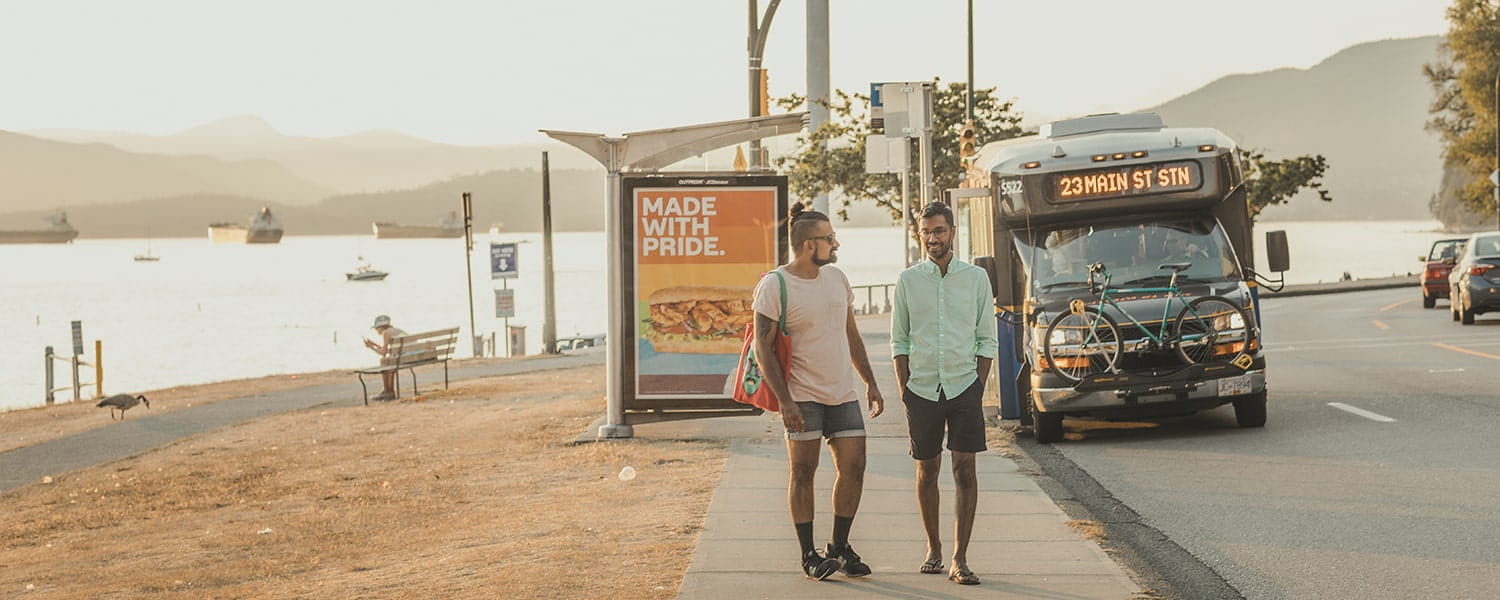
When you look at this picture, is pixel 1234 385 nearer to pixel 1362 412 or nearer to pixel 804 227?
pixel 1362 412

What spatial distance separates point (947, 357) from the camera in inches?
309

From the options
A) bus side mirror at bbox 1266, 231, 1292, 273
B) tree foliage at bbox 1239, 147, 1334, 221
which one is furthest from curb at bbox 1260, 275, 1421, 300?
bus side mirror at bbox 1266, 231, 1292, 273

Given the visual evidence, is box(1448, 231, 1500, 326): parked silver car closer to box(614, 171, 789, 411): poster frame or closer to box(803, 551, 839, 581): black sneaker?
box(614, 171, 789, 411): poster frame

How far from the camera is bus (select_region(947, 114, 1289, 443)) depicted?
13.8 m

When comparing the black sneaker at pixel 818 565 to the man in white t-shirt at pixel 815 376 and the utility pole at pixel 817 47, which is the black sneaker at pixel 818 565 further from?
the utility pole at pixel 817 47

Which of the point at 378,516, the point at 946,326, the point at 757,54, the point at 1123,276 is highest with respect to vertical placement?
the point at 757,54

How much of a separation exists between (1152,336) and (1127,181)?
1535mm

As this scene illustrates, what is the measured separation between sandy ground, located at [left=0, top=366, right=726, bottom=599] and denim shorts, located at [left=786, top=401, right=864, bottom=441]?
100cm

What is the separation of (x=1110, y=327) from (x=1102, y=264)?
84cm

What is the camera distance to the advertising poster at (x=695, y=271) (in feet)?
49.4

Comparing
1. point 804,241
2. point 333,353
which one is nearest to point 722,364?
point 804,241

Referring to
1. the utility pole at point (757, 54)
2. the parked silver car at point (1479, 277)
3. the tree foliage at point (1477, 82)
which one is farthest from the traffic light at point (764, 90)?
the tree foliage at point (1477, 82)

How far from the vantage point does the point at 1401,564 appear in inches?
332

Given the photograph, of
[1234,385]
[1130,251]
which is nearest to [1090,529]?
[1234,385]
